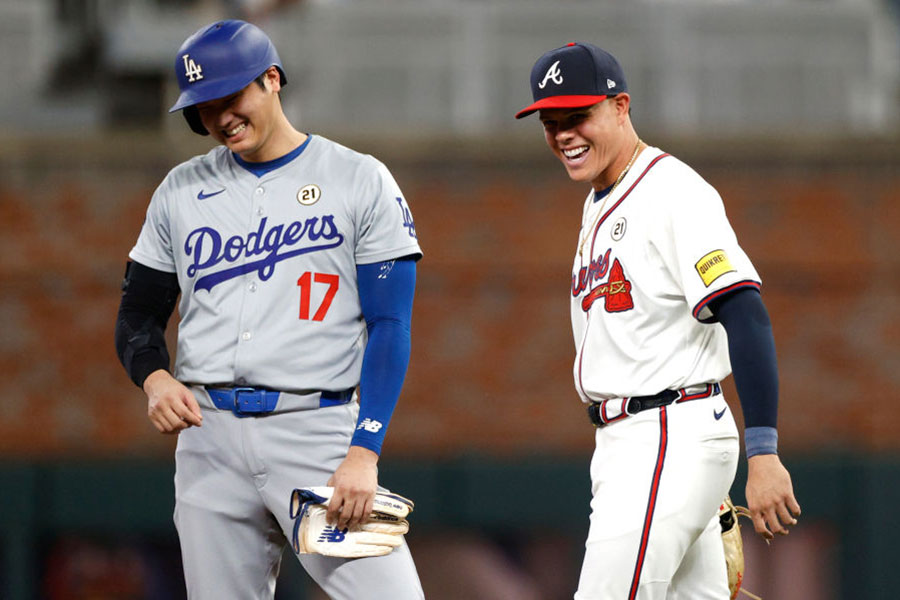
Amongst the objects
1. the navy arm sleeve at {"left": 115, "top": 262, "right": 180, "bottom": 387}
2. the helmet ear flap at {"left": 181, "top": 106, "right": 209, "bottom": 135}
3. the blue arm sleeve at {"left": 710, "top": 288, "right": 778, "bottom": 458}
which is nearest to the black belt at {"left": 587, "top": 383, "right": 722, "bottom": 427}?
the blue arm sleeve at {"left": 710, "top": 288, "right": 778, "bottom": 458}

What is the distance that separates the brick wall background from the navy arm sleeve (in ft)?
17.3

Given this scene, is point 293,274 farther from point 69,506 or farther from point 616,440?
point 69,506

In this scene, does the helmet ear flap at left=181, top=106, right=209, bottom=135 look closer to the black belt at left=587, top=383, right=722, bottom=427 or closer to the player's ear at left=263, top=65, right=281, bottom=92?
the player's ear at left=263, top=65, right=281, bottom=92

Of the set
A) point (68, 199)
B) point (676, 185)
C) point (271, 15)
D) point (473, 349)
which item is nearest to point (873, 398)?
point (473, 349)

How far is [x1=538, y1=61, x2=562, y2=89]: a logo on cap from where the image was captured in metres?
3.11

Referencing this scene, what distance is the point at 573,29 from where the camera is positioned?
9.65 metres

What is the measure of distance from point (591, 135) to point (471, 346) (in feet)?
17.7

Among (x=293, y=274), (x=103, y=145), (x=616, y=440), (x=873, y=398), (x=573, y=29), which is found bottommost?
(x=873, y=398)

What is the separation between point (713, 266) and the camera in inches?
113

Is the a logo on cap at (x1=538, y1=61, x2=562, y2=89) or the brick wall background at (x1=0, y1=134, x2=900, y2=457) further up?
the a logo on cap at (x1=538, y1=61, x2=562, y2=89)

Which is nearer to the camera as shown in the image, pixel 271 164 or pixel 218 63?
pixel 218 63

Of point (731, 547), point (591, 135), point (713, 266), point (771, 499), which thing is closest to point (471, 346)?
point (731, 547)

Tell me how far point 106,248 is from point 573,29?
3.81 metres

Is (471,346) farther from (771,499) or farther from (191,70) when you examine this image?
(771,499)
